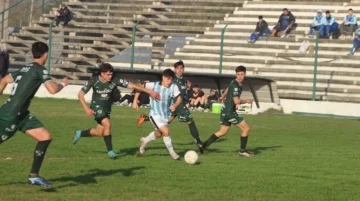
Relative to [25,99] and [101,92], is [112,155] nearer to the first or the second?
[101,92]

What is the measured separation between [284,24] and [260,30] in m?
1.11

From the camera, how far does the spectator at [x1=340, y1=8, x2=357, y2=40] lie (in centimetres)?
3684

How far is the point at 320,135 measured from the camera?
23359mm

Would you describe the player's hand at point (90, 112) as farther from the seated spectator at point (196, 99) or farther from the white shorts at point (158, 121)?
the seated spectator at point (196, 99)

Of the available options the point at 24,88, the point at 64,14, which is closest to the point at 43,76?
the point at 24,88

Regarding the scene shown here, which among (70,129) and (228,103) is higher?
(228,103)

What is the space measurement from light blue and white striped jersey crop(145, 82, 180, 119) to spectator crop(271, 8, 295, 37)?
23426 millimetres

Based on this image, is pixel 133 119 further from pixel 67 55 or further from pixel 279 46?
pixel 67 55

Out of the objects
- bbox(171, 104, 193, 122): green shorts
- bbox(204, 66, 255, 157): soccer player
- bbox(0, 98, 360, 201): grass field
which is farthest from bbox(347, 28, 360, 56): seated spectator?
bbox(204, 66, 255, 157): soccer player

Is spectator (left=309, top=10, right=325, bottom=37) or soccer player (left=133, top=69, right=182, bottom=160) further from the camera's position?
spectator (left=309, top=10, right=325, bottom=37)

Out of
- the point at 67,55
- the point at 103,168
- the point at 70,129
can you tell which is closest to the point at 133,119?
the point at 70,129

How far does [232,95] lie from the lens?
55.5 ft

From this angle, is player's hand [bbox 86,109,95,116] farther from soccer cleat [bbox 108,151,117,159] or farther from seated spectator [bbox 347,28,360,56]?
seated spectator [bbox 347,28,360,56]

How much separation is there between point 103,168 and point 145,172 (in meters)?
0.76
